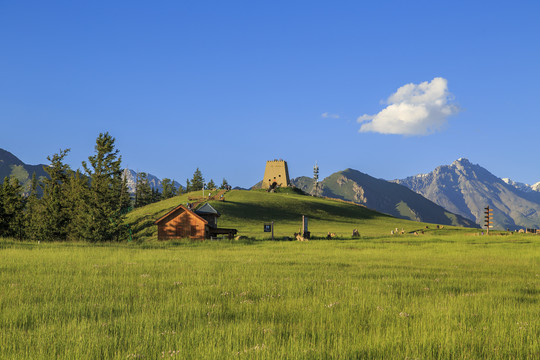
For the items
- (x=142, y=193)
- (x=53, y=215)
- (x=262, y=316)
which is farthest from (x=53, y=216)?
(x=142, y=193)

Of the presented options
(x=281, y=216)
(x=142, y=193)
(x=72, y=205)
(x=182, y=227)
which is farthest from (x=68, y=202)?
(x=142, y=193)

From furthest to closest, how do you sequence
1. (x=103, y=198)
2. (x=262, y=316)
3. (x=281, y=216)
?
1. (x=281, y=216)
2. (x=103, y=198)
3. (x=262, y=316)

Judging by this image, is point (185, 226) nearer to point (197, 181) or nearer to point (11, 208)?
point (11, 208)

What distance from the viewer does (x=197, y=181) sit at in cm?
18350

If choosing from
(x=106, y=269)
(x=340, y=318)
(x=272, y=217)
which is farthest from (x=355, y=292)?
(x=272, y=217)

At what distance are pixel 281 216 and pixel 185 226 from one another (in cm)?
5555

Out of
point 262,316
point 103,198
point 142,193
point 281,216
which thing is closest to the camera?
point 262,316

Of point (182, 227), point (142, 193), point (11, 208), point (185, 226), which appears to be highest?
point (142, 193)

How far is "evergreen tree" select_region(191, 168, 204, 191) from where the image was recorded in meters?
181

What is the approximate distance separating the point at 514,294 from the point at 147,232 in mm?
77922

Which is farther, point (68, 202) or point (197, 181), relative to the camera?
point (197, 181)

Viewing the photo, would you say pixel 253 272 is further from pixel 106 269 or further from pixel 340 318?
pixel 340 318

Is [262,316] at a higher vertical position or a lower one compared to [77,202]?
lower

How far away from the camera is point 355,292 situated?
14383 mm
